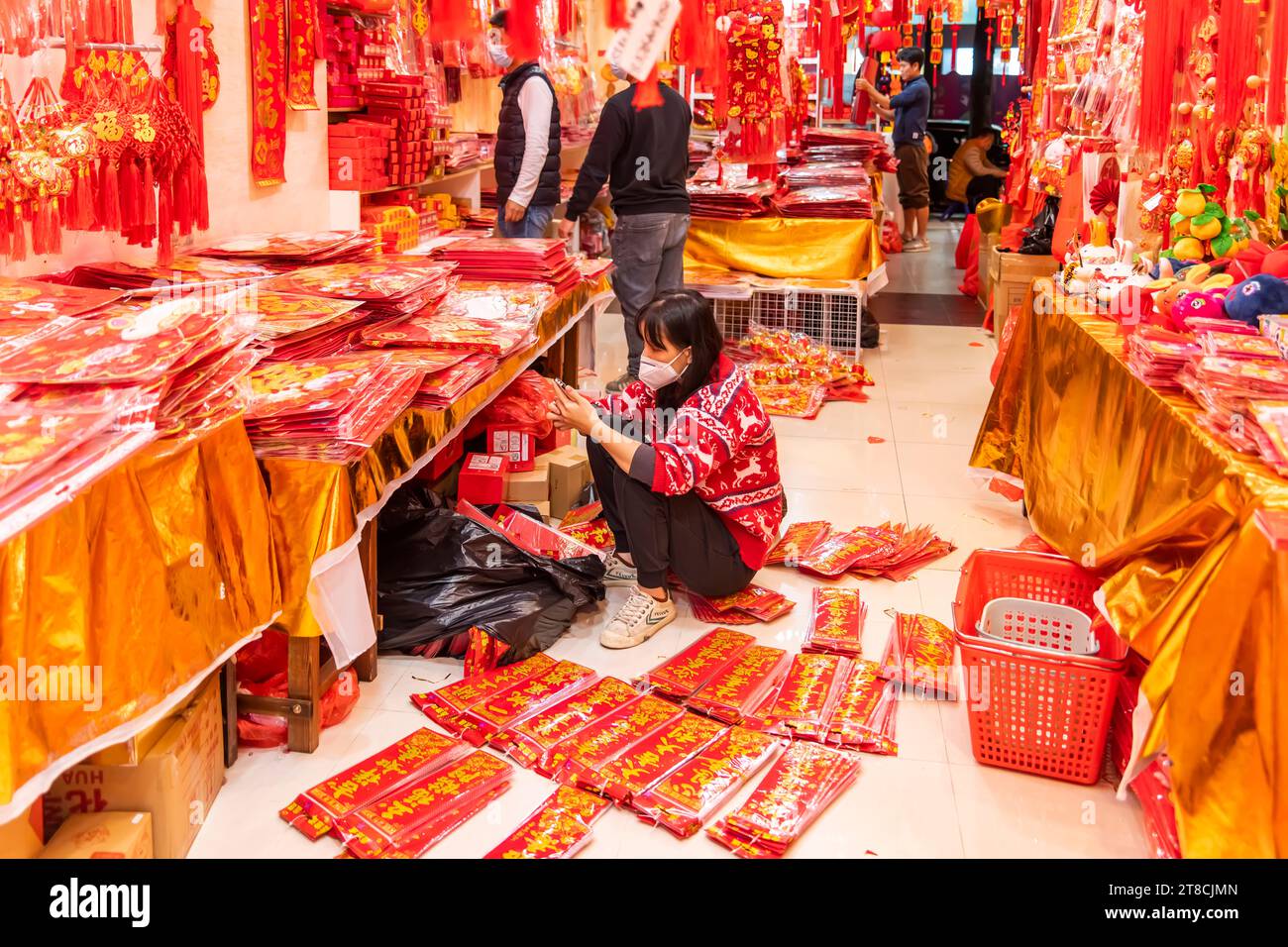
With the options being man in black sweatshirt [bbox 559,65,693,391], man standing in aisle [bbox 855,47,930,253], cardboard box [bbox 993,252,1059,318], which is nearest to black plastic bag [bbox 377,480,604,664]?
man in black sweatshirt [bbox 559,65,693,391]

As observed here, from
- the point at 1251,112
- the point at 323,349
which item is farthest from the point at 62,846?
the point at 1251,112

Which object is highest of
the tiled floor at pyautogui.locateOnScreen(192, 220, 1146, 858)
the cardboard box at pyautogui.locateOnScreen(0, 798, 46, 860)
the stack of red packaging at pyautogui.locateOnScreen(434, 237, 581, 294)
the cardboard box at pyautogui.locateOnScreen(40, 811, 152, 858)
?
the stack of red packaging at pyautogui.locateOnScreen(434, 237, 581, 294)

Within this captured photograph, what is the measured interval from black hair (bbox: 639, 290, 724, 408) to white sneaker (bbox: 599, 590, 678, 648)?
0.55m

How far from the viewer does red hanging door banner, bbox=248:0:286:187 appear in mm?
3811

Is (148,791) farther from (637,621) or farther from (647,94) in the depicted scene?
(647,94)

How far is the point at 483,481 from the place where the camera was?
3.75 metres

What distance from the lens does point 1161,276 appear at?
3.43m

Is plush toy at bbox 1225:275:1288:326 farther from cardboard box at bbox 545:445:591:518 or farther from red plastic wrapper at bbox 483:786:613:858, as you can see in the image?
cardboard box at bbox 545:445:591:518

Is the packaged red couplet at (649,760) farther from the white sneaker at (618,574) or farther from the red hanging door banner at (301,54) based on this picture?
the red hanging door banner at (301,54)

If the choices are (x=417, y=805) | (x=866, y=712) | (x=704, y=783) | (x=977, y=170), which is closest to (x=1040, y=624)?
(x=866, y=712)

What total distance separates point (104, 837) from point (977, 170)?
43.6 feet


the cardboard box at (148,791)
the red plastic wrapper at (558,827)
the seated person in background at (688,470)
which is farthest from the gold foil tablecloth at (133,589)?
the seated person in background at (688,470)
